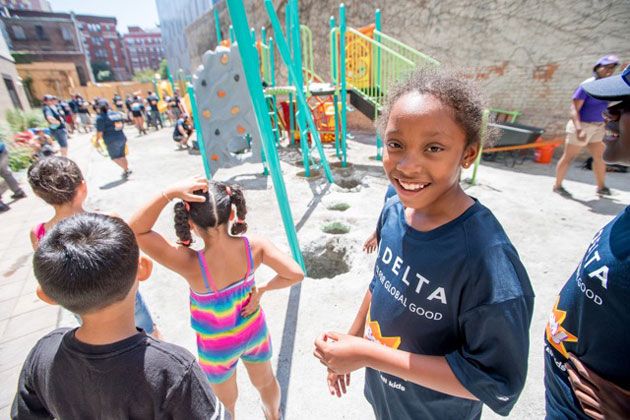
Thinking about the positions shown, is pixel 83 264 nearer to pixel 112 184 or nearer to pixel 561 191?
pixel 561 191

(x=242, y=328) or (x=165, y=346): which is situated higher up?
(x=165, y=346)

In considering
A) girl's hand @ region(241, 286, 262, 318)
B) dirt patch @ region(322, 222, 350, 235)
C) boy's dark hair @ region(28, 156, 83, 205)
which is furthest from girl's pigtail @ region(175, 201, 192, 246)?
dirt patch @ region(322, 222, 350, 235)

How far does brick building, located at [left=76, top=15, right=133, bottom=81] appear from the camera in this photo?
55.5 meters

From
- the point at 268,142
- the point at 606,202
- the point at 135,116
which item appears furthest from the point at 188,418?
the point at 135,116

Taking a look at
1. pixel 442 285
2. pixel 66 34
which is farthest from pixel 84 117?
pixel 66 34

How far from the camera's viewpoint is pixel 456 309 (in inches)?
33.2

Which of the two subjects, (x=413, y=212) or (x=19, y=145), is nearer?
(x=413, y=212)

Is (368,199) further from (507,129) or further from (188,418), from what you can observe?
(188,418)

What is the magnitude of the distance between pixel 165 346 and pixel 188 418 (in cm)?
19

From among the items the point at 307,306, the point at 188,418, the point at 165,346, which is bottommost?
the point at 307,306

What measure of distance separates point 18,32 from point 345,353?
2101 inches

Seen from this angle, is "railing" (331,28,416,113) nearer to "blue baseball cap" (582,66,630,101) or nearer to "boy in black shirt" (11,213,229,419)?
"blue baseball cap" (582,66,630,101)

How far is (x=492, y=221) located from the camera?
840 millimetres

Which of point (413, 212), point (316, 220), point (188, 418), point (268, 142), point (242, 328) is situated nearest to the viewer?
point (188, 418)
